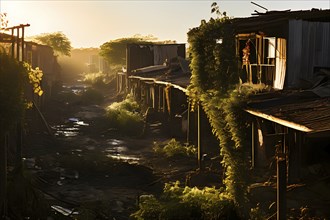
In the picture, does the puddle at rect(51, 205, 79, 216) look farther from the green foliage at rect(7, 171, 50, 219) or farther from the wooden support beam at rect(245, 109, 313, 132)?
the wooden support beam at rect(245, 109, 313, 132)

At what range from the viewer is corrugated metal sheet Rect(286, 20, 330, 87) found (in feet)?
48.7

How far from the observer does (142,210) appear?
11453 mm

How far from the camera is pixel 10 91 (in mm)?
10406

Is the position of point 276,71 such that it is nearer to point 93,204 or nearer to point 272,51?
point 272,51

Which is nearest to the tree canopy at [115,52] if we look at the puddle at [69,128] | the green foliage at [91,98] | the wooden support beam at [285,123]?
the green foliage at [91,98]

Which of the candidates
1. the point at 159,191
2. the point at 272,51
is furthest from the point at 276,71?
the point at 159,191

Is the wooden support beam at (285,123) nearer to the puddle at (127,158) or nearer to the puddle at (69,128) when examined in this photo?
the puddle at (127,158)

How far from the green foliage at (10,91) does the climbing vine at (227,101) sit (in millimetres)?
5037

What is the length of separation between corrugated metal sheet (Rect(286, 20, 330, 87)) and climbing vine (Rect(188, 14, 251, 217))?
329cm

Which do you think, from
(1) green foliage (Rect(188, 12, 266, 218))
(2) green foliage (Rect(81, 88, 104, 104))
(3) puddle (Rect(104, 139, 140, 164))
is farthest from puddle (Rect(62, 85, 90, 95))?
(1) green foliage (Rect(188, 12, 266, 218))

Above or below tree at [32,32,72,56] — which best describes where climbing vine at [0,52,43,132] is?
below

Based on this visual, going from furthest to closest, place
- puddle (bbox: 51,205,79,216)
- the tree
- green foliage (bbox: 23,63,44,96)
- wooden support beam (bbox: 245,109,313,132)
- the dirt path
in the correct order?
the tree, the dirt path, green foliage (bbox: 23,63,44,96), puddle (bbox: 51,205,79,216), wooden support beam (bbox: 245,109,313,132)

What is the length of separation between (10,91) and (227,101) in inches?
210

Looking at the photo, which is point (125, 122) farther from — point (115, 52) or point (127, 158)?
point (115, 52)
